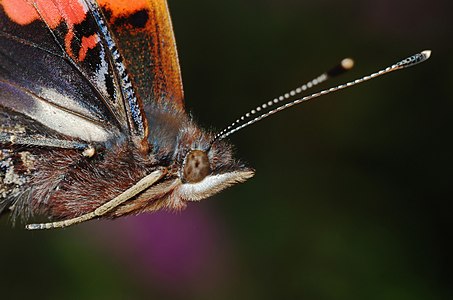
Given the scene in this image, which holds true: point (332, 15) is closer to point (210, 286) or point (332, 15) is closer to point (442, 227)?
point (442, 227)

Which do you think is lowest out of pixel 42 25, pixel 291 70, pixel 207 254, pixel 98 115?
pixel 207 254

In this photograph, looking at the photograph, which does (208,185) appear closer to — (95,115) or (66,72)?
(95,115)

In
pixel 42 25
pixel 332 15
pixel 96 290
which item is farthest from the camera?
pixel 332 15

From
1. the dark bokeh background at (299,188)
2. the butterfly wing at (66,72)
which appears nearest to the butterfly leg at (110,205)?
the butterfly wing at (66,72)

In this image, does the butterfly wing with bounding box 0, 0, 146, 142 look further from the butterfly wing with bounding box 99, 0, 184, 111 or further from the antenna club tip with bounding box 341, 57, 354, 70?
the antenna club tip with bounding box 341, 57, 354, 70

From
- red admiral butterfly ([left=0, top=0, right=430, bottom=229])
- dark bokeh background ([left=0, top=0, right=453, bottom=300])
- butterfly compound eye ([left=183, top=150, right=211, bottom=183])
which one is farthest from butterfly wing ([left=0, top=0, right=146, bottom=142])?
dark bokeh background ([left=0, top=0, right=453, bottom=300])

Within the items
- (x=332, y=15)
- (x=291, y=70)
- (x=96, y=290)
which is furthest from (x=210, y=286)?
(x=332, y=15)
